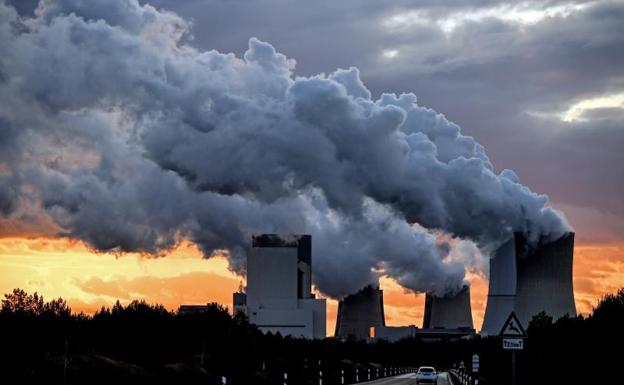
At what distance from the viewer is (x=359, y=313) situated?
145375 millimetres

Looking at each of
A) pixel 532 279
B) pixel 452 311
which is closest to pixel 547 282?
pixel 532 279

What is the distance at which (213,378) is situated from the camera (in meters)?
40.1

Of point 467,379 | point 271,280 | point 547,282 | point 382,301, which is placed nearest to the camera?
point 467,379

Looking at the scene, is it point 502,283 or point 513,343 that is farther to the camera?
point 502,283

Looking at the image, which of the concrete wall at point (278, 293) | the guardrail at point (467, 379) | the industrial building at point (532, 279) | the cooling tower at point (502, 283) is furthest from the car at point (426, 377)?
the concrete wall at point (278, 293)

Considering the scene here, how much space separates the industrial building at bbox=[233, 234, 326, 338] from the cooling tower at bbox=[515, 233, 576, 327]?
29.9 metres

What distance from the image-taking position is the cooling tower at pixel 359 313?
142m

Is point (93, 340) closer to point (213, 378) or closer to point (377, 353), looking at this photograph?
point (213, 378)

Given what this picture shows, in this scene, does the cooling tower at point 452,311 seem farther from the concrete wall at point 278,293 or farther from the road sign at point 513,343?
the road sign at point 513,343

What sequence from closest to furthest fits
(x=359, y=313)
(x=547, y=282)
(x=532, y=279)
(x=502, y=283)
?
(x=547, y=282) < (x=532, y=279) < (x=502, y=283) < (x=359, y=313)

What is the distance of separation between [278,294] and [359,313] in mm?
33395

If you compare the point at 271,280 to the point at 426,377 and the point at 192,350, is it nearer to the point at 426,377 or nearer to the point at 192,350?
the point at 192,350

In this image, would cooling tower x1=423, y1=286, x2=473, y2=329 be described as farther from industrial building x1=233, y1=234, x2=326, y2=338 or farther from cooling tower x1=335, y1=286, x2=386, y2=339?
industrial building x1=233, y1=234, x2=326, y2=338

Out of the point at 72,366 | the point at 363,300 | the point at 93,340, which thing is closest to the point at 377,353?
the point at 363,300
